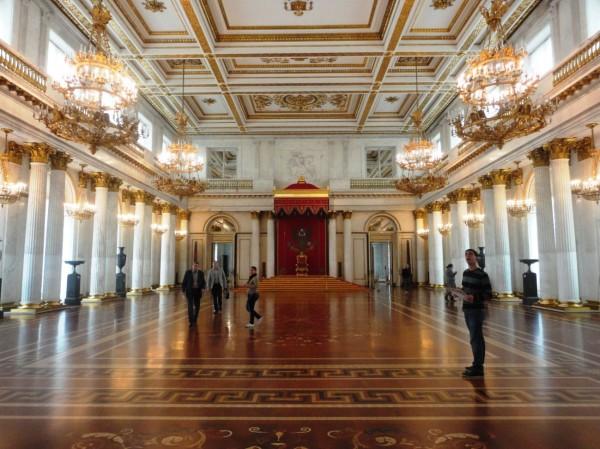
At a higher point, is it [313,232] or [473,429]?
[313,232]

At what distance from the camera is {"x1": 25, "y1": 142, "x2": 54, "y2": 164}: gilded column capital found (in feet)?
31.7

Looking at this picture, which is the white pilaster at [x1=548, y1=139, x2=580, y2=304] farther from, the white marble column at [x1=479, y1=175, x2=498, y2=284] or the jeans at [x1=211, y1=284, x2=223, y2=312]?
the jeans at [x1=211, y1=284, x2=223, y2=312]

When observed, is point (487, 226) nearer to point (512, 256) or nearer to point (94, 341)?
point (512, 256)

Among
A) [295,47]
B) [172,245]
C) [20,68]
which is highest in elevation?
[295,47]

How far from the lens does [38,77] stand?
9.20 meters

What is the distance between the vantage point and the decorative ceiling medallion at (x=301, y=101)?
16.8 m

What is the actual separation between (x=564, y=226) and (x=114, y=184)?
13104mm

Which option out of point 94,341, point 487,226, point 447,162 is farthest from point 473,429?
point 447,162

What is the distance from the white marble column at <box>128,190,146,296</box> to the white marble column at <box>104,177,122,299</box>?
1729mm

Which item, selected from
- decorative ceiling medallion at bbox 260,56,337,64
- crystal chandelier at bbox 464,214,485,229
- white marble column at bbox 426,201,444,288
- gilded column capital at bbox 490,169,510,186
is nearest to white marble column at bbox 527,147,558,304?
gilded column capital at bbox 490,169,510,186

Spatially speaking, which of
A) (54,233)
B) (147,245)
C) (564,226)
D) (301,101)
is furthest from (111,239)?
(564,226)

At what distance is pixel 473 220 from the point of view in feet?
47.7

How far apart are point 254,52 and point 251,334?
9.07 m

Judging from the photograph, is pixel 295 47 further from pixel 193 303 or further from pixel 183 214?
pixel 183 214
